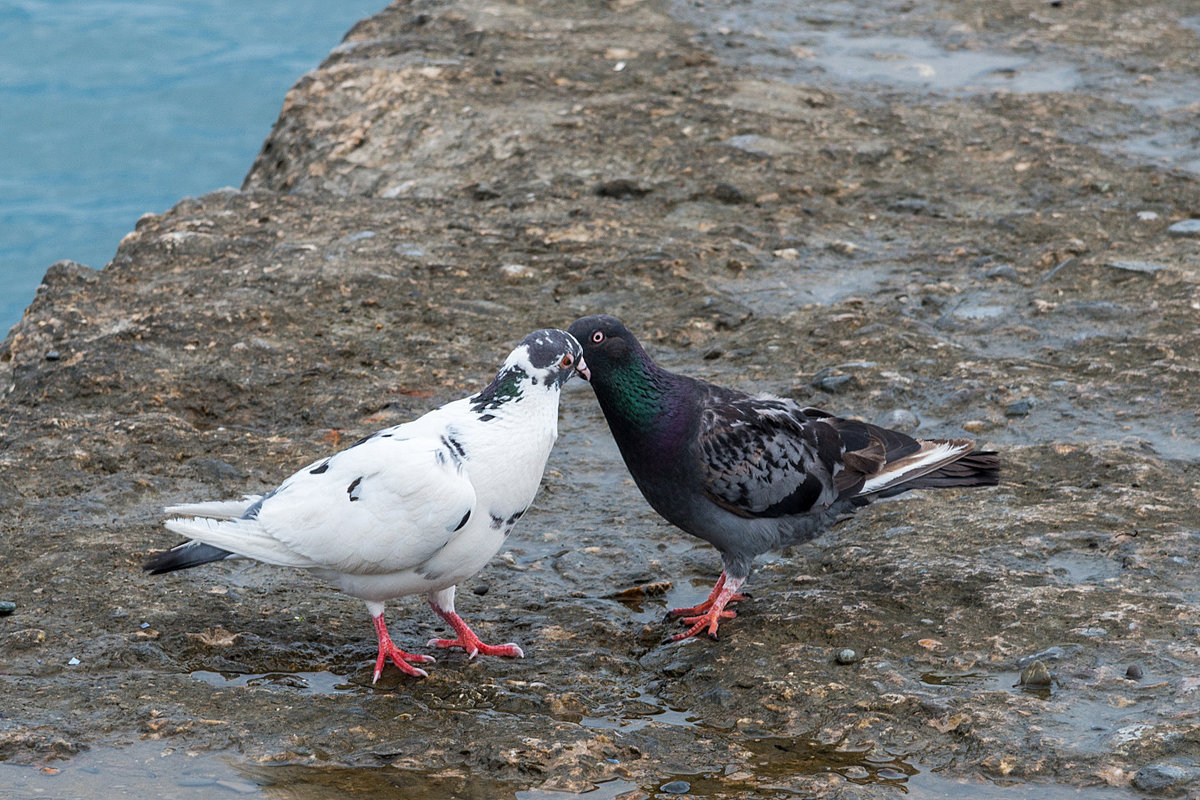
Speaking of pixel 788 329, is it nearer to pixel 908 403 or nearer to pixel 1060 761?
pixel 908 403

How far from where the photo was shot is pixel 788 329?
19.4 feet

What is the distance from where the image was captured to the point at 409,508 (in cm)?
368

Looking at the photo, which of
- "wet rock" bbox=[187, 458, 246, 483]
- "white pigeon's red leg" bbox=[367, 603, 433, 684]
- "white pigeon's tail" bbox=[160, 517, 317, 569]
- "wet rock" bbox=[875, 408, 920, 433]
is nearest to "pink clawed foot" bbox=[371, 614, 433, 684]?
"white pigeon's red leg" bbox=[367, 603, 433, 684]

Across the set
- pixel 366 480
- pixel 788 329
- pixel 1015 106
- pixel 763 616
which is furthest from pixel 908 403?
pixel 1015 106

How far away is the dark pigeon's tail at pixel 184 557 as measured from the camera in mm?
3762

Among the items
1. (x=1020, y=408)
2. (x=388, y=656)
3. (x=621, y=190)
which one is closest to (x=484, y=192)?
(x=621, y=190)

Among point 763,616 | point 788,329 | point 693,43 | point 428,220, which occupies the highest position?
point 693,43

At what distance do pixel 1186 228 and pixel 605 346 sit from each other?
3693 millimetres

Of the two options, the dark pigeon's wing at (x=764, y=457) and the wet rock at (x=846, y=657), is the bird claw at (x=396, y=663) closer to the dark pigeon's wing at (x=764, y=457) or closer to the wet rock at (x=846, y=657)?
the dark pigeon's wing at (x=764, y=457)

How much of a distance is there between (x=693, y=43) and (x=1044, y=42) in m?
2.48

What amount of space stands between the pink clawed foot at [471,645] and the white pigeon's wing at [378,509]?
1.18ft

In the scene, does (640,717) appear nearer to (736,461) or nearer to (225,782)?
(736,461)

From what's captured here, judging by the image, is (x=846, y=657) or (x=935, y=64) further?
(x=935, y=64)

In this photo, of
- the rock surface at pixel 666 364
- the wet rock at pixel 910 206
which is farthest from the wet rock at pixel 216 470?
the wet rock at pixel 910 206
